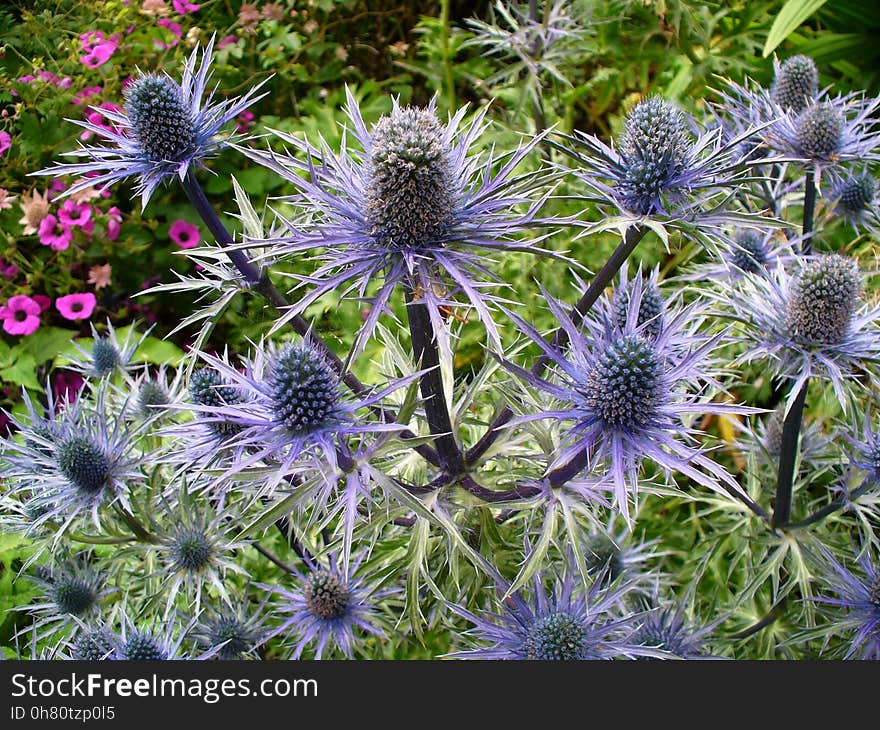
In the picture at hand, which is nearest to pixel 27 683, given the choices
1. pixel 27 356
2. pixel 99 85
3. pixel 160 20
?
pixel 27 356

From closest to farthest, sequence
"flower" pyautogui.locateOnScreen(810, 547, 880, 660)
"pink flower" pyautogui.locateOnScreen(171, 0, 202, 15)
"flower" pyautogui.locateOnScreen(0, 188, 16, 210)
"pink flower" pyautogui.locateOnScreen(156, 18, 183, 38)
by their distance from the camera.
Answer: "flower" pyautogui.locateOnScreen(810, 547, 880, 660) → "flower" pyautogui.locateOnScreen(0, 188, 16, 210) → "pink flower" pyautogui.locateOnScreen(156, 18, 183, 38) → "pink flower" pyautogui.locateOnScreen(171, 0, 202, 15)

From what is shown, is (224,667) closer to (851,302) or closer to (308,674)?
(308,674)

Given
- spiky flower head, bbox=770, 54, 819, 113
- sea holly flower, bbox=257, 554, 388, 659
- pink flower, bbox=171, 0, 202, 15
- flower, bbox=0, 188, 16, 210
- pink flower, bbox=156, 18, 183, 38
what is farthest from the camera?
pink flower, bbox=171, 0, 202, 15

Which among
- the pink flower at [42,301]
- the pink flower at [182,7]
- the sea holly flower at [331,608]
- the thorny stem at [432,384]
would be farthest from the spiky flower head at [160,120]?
the pink flower at [182,7]

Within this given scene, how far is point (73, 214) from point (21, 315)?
1.39 feet

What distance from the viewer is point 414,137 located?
1069mm

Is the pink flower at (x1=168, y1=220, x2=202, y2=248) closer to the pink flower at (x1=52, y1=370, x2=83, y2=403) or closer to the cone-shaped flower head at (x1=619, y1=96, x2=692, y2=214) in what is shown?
the pink flower at (x1=52, y1=370, x2=83, y2=403)

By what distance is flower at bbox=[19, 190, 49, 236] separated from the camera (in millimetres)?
2719

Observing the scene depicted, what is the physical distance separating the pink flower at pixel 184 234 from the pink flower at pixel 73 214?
0.98 ft

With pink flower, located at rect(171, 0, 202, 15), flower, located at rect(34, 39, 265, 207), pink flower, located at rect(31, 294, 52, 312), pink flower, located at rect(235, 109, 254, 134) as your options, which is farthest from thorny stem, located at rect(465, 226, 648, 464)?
pink flower, located at rect(171, 0, 202, 15)

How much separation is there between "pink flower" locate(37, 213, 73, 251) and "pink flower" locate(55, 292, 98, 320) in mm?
194

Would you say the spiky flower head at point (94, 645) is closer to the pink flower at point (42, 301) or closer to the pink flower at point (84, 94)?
the pink flower at point (42, 301)

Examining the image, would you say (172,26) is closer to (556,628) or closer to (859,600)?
(556,628)

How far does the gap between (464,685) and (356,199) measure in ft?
2.83
